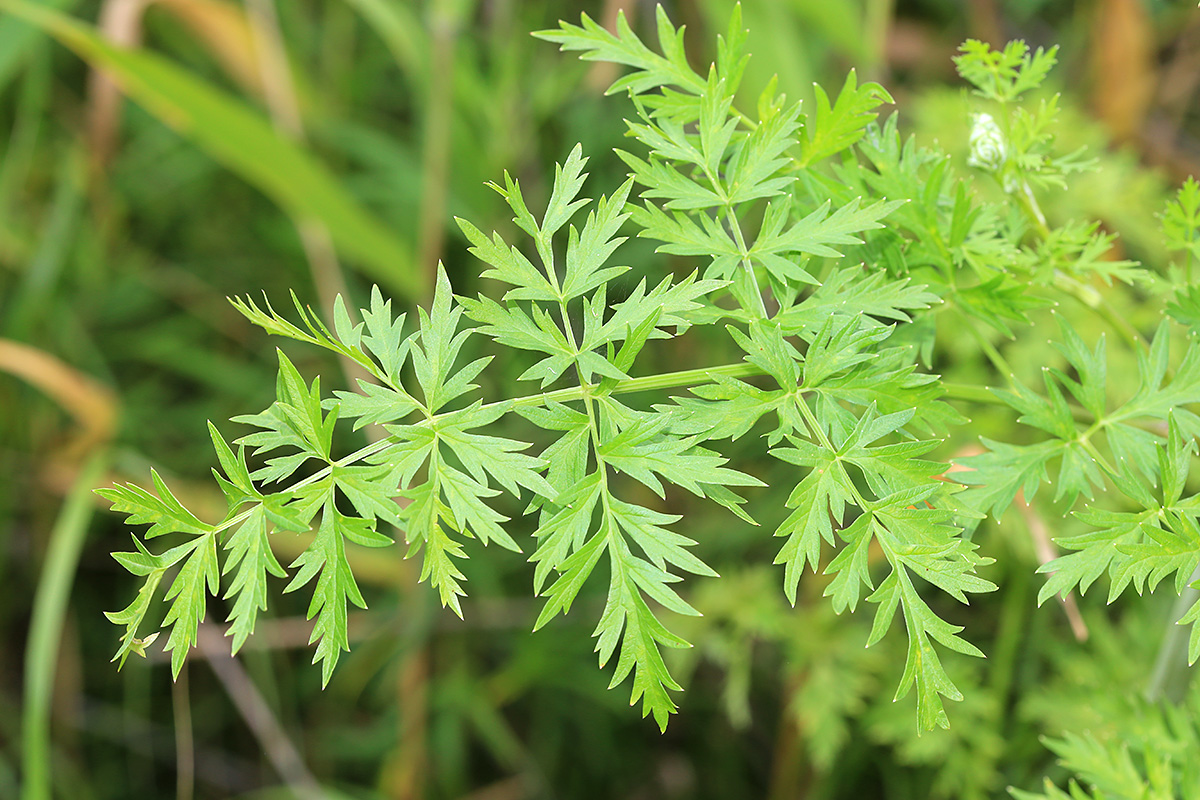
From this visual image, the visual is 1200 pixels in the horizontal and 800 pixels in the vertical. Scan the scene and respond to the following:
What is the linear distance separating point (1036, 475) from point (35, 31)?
1.82 m

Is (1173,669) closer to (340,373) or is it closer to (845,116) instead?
(845,116)

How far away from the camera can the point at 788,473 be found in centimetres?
196

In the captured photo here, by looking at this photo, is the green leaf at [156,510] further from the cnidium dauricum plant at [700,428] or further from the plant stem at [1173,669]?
the plant stem at [1173,669]

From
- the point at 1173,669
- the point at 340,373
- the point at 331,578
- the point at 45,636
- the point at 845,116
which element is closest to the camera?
the point at 331,578

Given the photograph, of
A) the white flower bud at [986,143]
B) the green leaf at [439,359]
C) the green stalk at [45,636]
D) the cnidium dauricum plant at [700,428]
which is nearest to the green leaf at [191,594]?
the cnidium dauricum plant at [700,428]

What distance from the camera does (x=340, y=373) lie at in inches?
83.3

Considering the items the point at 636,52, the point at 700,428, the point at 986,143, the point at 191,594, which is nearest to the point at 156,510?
the point at 191,594

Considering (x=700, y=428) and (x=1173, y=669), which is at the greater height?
(x=700, y=428)

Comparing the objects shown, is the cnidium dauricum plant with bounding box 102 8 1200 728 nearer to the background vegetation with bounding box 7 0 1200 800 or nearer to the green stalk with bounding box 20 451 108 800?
the background vegetation with bounding box 7 0 1200 800

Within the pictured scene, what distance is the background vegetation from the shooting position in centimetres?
165

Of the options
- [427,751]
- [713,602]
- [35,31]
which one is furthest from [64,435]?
[713,602]

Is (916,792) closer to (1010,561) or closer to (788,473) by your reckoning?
(1010,561)

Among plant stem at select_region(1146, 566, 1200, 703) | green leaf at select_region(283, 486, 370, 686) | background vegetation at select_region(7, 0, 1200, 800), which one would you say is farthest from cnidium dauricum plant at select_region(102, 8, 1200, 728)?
background vegetation at select_region(7, 0, 1200, 800)

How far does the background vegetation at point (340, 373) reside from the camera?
5.40 feet
